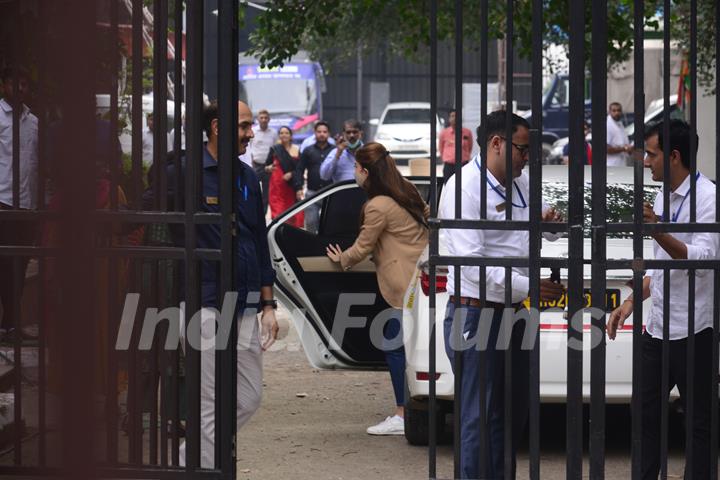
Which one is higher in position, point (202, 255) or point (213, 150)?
point (213, 150)

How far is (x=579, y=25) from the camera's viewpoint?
430 centimetres

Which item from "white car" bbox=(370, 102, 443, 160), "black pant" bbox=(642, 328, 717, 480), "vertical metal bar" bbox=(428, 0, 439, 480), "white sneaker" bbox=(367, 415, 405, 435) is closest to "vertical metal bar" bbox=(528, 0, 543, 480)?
"vertical metal bar" bbox=(428, 0, 439, 480)

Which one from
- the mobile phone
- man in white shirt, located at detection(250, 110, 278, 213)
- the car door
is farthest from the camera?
man in white shirt, located at detection(250, 110, 278, 213)

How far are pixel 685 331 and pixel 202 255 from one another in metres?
2.03

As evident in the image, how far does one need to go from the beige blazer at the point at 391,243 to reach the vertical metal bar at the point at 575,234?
2.77 meters

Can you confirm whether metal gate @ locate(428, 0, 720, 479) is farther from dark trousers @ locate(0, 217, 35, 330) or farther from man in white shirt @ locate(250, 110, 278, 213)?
man in white shirt @ locate(250, 110, 278, 213)

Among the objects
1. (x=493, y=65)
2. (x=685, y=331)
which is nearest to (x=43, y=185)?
(x=685, y=331)

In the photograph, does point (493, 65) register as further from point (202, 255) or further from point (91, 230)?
point (91, 230)

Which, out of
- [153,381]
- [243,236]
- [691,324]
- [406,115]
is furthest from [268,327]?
[406,115]

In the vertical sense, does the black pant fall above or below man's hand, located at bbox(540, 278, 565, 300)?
Answer: below

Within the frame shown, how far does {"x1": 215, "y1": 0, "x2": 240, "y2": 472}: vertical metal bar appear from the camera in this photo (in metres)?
4.32

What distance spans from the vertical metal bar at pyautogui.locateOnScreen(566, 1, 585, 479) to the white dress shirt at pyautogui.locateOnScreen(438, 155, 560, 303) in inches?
11.7

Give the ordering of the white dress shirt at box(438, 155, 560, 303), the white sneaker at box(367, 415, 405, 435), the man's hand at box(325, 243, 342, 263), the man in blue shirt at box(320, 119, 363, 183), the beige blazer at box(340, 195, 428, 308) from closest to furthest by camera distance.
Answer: the white dress shirt at box(438, 155, 560, 303)
the beige blazer at box(340, 195, 428, 308)
the white sneaker at box(367, 415, 405, 435)
the man's hand at box(325, 243, 342, 263)
the man in blue shirt at box(320, 119, 363, 183)

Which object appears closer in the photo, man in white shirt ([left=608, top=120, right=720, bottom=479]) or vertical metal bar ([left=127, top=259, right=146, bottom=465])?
vertical metal bar ([left=127, top=259, right=146, bottom=465])
